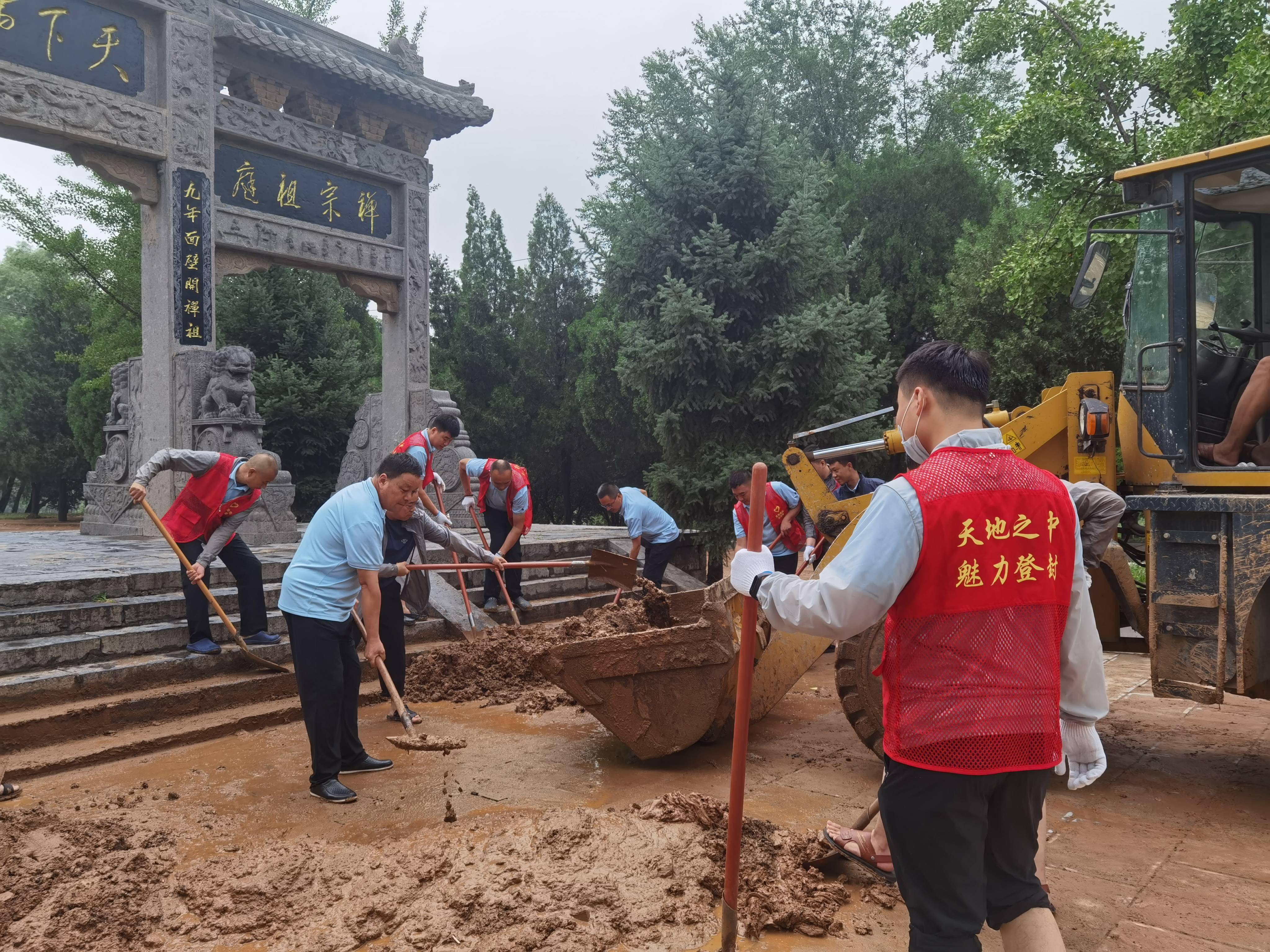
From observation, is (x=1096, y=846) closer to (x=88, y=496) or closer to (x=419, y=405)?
(x=419, y=405)

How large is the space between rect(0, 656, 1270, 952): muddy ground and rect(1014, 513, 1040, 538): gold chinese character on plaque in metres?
1.65

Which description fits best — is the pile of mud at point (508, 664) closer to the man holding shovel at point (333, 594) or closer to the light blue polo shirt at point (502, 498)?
the light blue polo shirt at point (502, 498)

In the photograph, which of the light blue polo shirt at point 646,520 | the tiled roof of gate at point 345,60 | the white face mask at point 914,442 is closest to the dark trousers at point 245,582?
the light blue polo shirt at point 646,520

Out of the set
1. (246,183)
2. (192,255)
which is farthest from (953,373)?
(246,183)

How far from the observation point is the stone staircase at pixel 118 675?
208 inches

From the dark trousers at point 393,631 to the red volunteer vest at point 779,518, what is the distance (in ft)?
10.4

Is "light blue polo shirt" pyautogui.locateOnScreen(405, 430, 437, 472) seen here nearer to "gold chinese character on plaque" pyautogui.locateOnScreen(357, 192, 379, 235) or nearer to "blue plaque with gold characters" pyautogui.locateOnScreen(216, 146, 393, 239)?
"blue plaque with gold characters" pyautogui.locateOnScreen(216, 146, 393, 239)

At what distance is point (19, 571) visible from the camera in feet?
24.0

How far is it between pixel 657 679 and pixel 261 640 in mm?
3479

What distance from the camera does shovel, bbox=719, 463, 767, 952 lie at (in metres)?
2.61

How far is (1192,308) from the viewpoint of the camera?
458cm

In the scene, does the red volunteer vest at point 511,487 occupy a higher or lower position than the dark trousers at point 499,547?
higher

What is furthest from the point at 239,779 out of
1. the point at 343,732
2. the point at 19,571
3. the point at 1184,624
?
the point at 1184,624

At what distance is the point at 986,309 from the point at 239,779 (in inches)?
602
